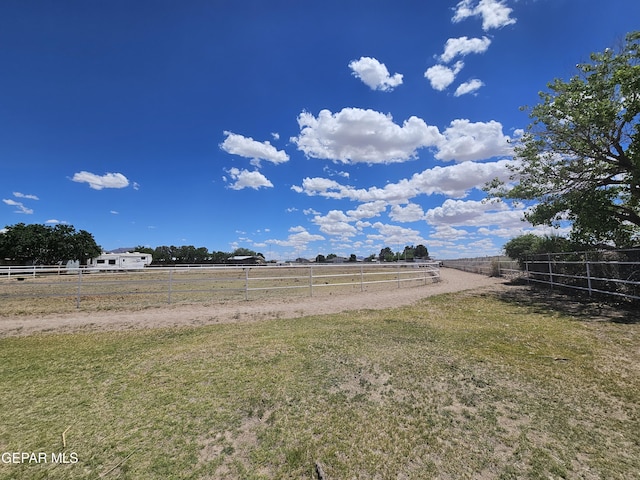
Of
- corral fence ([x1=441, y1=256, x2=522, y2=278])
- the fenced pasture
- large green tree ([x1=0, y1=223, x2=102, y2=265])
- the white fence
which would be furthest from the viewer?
large green tree ([x1=0, y1=223, x2=102, y2=265])

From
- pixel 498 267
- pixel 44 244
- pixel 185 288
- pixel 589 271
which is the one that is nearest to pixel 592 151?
pixel 589 271

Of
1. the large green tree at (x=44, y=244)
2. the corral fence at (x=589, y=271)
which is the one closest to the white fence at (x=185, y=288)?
the corral fence at (x=589, y=271)

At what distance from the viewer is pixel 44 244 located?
42.4 metres

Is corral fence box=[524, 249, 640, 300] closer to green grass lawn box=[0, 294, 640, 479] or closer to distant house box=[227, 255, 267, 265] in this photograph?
green grass lawn box=[0, 294, 640, 479]

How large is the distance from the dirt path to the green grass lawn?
1.54 metres

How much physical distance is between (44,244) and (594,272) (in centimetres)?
5699

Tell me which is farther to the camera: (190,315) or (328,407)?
(190,315)

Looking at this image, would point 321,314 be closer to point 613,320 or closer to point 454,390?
point 454,390

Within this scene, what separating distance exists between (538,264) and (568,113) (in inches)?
259

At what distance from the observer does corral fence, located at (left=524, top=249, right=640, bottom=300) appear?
8.29 m

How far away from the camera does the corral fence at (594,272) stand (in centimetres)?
829

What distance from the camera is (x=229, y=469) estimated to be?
2227 millimetres

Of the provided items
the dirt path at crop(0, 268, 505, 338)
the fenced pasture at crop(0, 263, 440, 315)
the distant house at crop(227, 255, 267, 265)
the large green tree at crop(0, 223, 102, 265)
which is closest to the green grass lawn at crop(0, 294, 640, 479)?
the dirt path at crop(0, 268, 505, 338)

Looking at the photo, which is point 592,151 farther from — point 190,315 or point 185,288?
point 185,288
